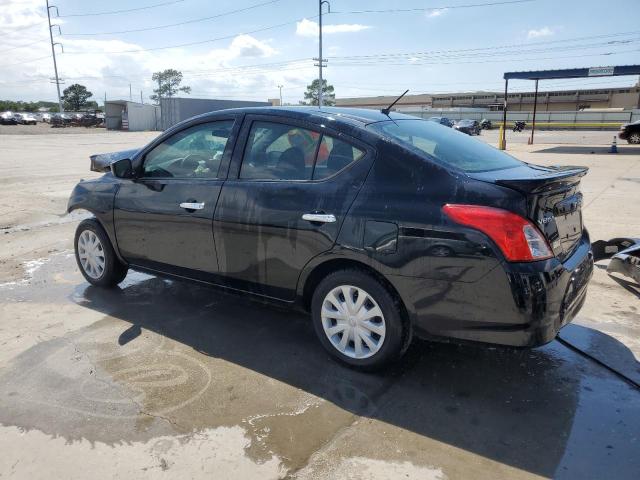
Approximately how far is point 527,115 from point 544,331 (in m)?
65.3

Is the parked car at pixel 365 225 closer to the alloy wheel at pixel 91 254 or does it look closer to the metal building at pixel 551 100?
the alloy wheel at pixel 91 254

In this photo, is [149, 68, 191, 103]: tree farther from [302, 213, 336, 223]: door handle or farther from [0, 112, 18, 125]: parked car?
[302, 213, 336, 223]: door handle

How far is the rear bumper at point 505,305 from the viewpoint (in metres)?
2.77

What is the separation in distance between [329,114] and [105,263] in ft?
8.72

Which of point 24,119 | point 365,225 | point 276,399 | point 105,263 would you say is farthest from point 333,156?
point 24,119

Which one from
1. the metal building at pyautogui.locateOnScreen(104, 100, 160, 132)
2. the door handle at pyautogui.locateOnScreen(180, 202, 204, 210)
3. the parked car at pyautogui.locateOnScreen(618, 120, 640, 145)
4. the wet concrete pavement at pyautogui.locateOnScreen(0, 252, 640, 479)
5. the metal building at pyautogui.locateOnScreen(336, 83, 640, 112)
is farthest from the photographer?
the metal building at pyautogui.locateOnScreen(336, 83, 640, 112)

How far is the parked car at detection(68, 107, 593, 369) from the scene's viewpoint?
9.27 feet

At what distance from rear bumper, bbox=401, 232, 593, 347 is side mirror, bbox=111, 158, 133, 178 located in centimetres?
267

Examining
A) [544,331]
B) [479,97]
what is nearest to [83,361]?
[544,331]

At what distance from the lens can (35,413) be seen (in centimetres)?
299

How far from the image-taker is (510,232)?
9.04 feet

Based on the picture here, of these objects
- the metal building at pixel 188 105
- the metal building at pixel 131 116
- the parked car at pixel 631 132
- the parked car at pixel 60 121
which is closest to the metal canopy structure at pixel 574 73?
the parked car at pixel 631 132

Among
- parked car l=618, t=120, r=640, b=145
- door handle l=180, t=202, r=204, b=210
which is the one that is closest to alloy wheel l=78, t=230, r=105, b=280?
door handle l=180, t=202, r=204, b=210

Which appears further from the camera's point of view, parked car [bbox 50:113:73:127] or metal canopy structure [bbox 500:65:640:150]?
parked car [bbox 50:113:73:127]
